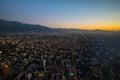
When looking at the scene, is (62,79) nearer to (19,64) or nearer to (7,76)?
(7,76)

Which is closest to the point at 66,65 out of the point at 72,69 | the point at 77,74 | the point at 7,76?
the point at 72,69

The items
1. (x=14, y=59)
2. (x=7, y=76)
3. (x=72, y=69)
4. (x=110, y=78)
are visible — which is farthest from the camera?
(x=14, y=59)

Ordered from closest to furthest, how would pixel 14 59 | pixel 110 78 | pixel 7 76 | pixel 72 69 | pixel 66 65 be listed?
pixel 110 78 < pixel 7 76 < pixel 72 69 < pixel 66 65 < pixel 14 59

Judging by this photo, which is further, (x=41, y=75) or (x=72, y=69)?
(x=72, y=69)

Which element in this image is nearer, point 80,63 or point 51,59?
point 80,63

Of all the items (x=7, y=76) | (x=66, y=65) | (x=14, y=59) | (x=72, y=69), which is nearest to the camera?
(x=7, y=76)

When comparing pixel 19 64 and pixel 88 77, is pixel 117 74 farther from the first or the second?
pixel 19 64

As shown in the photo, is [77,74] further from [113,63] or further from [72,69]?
[113,63]

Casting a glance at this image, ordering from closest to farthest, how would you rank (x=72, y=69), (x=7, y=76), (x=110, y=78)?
(x=110, y=78) < (x=7, y=76) < (x=72, y=69)

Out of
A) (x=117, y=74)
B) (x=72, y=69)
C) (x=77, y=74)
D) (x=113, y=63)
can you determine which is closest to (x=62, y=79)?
(x=77, y=74)
